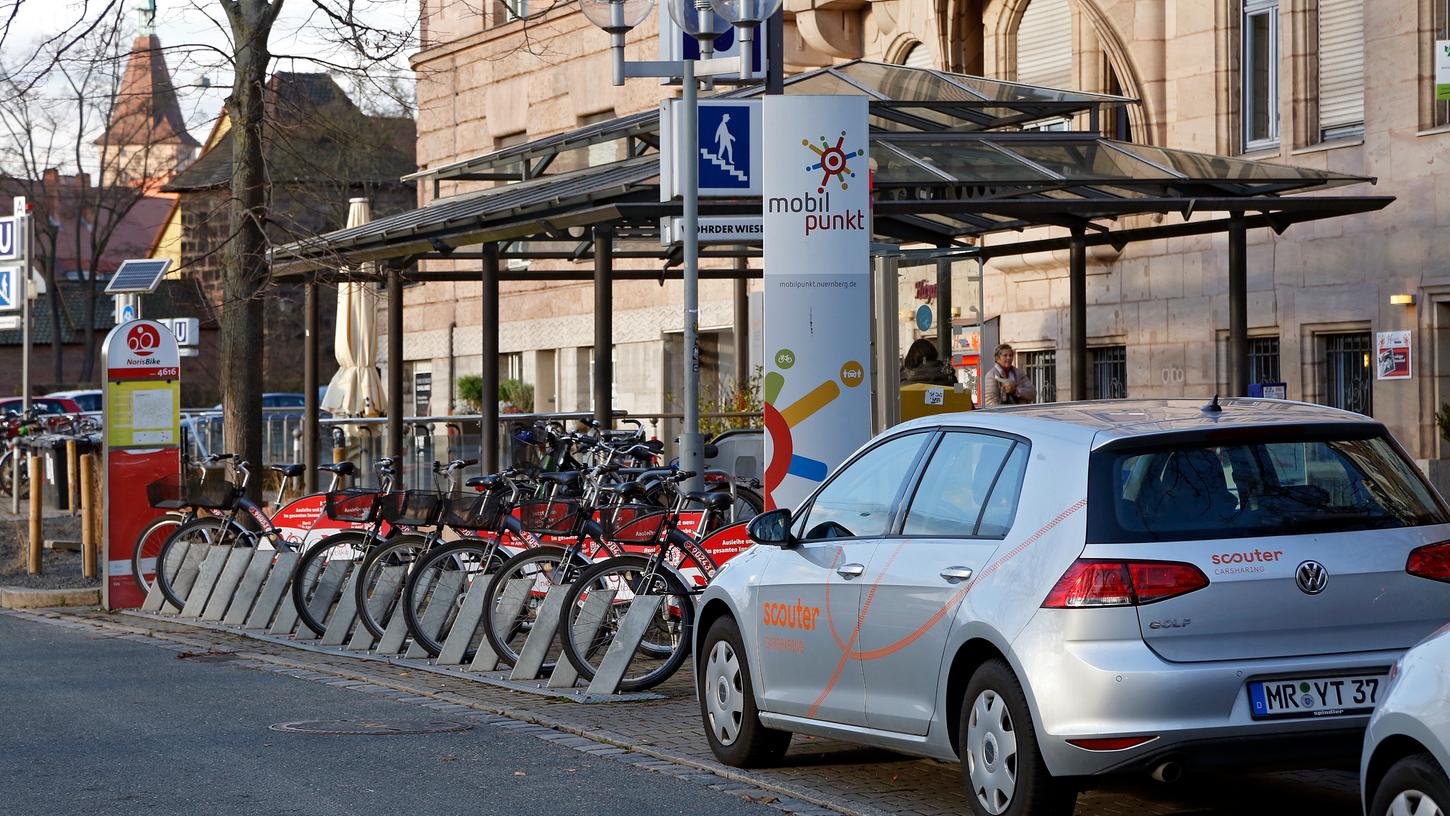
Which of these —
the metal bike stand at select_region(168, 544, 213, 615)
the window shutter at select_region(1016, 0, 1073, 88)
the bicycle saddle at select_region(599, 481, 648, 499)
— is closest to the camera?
the bicycle saddle at select_region(599, 481, 648, 499)

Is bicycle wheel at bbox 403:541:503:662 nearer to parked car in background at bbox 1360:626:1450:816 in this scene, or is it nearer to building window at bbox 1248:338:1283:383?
parked car in background at bbox 1360:626:1450:816

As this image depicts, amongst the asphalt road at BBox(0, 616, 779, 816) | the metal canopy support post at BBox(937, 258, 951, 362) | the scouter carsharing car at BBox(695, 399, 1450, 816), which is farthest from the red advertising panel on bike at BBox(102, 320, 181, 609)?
the scouter carsharing car at BBox(695, 399, 1450, 816)

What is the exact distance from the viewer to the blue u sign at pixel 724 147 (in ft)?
40.3

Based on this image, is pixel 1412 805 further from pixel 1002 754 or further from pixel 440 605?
pixel 440 605

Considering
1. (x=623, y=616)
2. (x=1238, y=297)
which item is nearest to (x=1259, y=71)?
(x=1238, y=297)

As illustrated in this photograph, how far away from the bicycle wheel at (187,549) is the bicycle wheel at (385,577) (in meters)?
3.06

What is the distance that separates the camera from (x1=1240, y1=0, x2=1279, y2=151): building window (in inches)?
884

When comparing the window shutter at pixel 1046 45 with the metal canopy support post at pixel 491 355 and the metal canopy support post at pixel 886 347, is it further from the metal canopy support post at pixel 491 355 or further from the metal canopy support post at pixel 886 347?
the metal canopy support post at pixel 886 347

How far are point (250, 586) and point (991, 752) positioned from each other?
368 inches

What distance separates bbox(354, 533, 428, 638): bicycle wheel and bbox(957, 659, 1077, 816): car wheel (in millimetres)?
6830

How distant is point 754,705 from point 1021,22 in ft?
63.8

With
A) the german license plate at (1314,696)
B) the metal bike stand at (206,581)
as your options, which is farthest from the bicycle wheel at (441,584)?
the german license plate at (1314,696)

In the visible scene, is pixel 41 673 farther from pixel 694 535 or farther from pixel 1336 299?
pixel 1336 299

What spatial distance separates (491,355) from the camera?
18.7 metres
